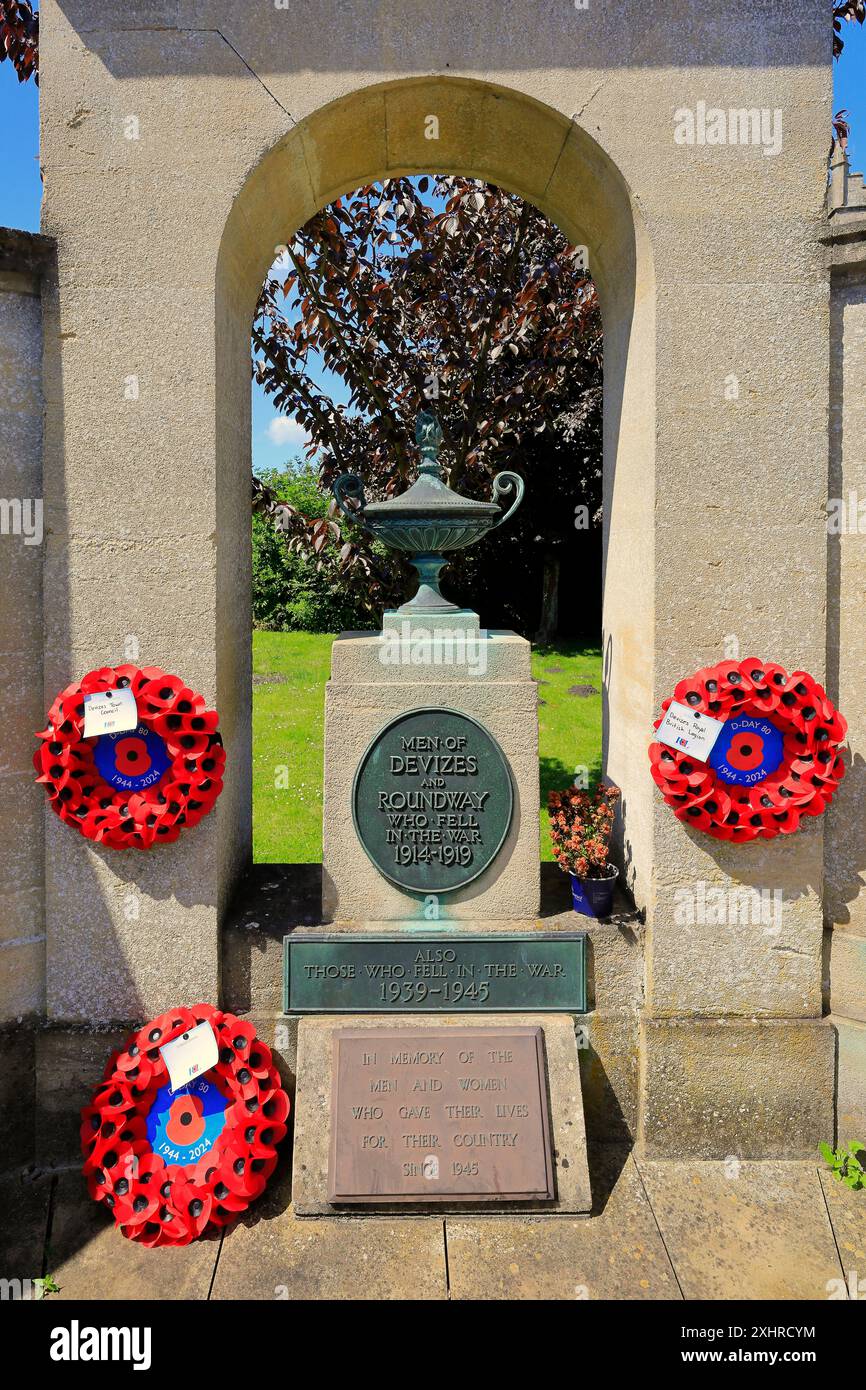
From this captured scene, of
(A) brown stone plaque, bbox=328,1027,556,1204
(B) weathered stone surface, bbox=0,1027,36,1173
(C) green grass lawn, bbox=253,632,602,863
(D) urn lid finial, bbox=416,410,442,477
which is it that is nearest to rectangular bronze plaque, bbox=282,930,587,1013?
(A) brown stone plaque, bbox=328,1027,556,1204

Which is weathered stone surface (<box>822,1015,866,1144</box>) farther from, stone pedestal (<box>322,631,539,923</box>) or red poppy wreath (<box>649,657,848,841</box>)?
stone pedestal (<box>322,631,539,923</box>)

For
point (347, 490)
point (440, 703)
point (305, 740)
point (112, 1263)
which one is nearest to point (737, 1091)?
point (440, 703)

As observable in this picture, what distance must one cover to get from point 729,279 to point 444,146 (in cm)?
169

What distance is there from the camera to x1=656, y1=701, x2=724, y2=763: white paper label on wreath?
3436 millimetres

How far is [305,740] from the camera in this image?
8.07 metres

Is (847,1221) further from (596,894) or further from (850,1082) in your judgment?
(596,894)

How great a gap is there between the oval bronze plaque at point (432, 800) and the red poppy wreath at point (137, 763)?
0.76m

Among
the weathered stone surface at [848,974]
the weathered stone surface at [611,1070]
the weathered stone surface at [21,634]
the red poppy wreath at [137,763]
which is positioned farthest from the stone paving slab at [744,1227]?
the weathered stone surface at [21,634]

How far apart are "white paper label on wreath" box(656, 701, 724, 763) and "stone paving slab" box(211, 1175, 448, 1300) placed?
2247 mm

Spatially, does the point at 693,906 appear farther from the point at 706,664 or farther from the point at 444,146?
the point at 444,146

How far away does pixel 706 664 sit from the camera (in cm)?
362

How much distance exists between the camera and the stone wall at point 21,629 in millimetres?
3463

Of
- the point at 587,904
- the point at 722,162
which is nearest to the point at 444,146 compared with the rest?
the point at 722,162

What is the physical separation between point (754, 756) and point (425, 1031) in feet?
6.42
